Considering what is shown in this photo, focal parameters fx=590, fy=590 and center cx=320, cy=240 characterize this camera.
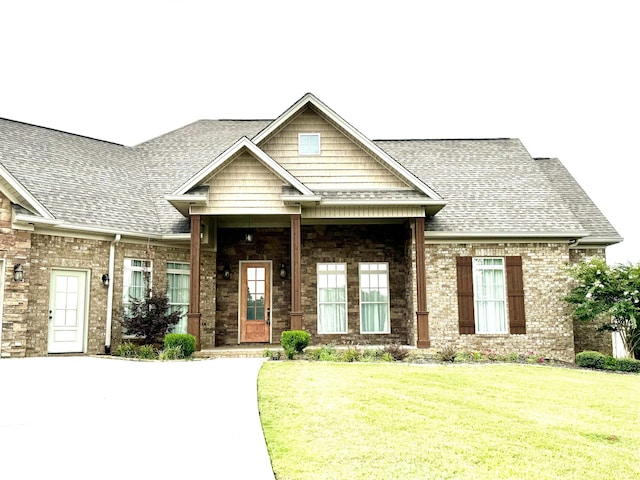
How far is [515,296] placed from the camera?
16031 mm

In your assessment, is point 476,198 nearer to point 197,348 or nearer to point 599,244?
point 599,244

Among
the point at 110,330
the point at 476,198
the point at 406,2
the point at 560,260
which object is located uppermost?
the point at 406,2

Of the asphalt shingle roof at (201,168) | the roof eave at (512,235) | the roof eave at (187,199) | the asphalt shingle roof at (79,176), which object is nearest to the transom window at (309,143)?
the asphalt shingle roof at (201,168)

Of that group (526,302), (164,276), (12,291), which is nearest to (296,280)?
(164,276)

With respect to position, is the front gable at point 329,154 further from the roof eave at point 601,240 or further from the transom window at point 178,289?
the roof eave at point 601,240

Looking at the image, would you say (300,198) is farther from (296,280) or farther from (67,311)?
(67,311)

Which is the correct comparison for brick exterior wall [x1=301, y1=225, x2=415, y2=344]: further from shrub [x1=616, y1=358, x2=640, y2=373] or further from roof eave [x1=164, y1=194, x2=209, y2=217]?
shrub [x1=616, y1=358, x2=640, y2=373]

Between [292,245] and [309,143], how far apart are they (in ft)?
11.3

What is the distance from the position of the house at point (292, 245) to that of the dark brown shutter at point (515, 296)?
39 millimetres

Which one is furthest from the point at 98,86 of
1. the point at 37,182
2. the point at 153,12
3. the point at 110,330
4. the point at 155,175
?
the point at 110,330

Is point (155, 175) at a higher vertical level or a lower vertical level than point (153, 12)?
lower

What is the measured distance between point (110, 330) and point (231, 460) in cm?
1036

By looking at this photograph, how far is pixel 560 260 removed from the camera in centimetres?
1627

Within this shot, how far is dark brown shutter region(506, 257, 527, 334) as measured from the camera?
15969 millimetres
